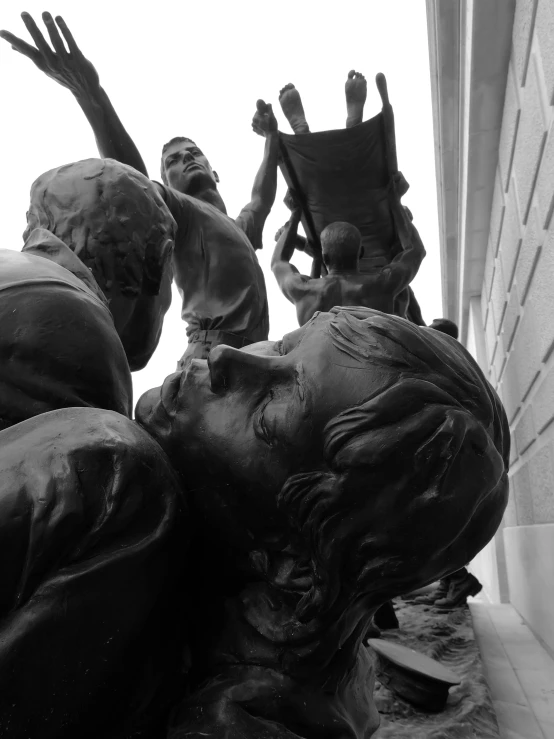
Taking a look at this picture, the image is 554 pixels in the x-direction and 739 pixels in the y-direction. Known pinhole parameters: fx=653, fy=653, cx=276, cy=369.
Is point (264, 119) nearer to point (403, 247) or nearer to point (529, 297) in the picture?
point (403, 247)

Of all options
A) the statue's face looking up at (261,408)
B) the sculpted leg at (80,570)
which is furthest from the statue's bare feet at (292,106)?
the sculpted leg at (80,570)

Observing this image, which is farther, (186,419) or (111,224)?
(111,224)

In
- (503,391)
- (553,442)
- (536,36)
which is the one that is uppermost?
(536,36)

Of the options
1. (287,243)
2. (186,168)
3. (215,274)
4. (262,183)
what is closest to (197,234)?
(215,274)

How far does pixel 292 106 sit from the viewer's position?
158 inches

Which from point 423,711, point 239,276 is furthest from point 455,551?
point 239,276

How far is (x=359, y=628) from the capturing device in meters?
0.81

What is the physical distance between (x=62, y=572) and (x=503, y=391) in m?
5.12

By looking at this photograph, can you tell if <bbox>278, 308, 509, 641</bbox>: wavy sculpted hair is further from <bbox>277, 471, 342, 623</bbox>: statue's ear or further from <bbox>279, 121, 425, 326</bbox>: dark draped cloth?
<bbox>279, 121, 425, 326</bbox>: dark draped cloth

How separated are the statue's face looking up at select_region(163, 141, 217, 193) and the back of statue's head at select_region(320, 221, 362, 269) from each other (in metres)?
0.60

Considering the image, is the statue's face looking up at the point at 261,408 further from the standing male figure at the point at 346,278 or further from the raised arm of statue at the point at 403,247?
the raised arm of statue at the point at 403,247

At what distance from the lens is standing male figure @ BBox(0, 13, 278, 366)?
196 centimetres

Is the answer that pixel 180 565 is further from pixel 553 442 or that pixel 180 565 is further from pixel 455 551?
pixel 553 442

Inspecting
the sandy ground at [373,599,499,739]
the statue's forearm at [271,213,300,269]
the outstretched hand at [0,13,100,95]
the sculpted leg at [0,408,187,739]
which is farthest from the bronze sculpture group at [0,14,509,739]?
the statue's forearm at [271,213,300,269]
